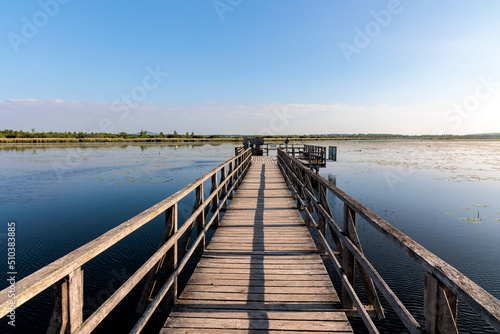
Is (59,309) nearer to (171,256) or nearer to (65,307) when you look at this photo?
(65,307)

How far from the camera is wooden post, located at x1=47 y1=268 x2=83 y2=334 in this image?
55.4 inches

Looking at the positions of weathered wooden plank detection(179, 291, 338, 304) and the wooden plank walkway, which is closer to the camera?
the wooden plank walkway

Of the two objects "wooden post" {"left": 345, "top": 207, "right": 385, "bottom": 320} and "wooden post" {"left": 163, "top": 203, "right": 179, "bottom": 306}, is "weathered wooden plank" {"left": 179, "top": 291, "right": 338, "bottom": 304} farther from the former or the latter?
"wooden post" {"left": 345, "top": 207, "right": 385, "bottom": 320}

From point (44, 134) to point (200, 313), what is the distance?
126 metres

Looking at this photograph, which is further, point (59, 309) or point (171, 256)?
point (171, 256)

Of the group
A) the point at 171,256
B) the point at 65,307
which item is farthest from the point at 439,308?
the point at 171,256

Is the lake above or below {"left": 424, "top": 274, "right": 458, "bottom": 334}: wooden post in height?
below

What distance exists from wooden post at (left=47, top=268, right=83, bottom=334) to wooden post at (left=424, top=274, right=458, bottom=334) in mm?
1982

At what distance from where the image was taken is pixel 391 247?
323 inches

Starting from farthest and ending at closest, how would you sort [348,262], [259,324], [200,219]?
[200,219], [348,262], [259,324]

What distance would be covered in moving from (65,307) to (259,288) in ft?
8.03

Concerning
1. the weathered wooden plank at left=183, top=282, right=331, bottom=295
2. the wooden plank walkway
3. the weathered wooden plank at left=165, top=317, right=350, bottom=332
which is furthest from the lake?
the weathered wooden plank at left=165, top=317, right=350, bottom=332

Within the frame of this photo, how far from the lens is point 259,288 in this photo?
3441mm

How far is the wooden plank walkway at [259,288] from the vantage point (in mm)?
2740
